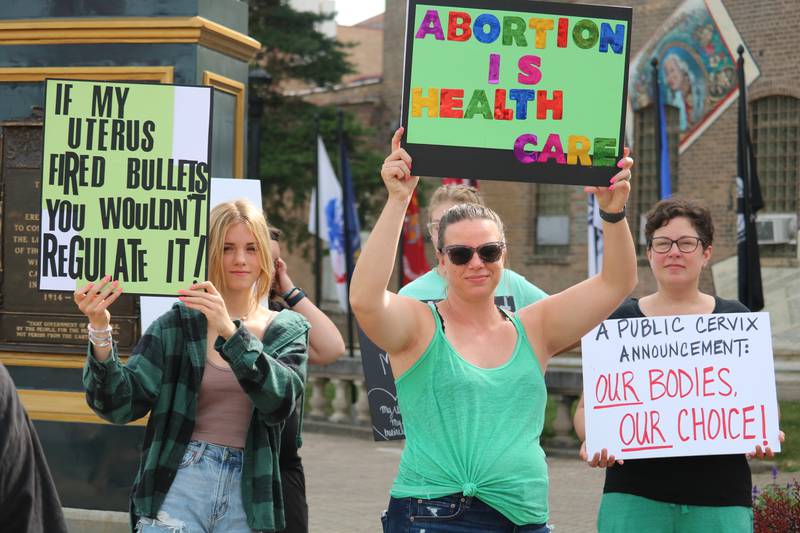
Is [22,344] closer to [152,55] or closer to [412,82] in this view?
[152,55]

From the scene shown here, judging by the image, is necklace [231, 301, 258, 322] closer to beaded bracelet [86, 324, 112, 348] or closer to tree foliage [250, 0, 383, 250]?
beaded bracelet [86, 324, 112, 348]

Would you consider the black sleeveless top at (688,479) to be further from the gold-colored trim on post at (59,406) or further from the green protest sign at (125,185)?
the gold-colored trim on post at (59,406)

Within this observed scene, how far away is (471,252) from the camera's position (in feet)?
12.6

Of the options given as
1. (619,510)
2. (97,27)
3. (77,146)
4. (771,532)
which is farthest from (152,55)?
(771,532)

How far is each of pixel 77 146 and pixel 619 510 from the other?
2.44 meters

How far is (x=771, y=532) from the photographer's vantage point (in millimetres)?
6727

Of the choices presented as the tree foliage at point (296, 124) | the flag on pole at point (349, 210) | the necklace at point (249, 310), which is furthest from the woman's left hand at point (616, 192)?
the tree foliage at point (296, 124)

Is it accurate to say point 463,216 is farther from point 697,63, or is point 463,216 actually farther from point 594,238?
point 697,63

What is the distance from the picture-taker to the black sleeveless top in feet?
15.1

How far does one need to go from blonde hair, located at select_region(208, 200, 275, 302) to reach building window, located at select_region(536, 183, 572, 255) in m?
27.2

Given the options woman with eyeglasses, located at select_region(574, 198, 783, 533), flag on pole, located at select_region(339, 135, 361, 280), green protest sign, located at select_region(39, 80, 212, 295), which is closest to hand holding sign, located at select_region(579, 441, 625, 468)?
woman with eyeglasses, located at select_region(574, 198, 783, 533)

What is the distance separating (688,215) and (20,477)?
3029 millimetres

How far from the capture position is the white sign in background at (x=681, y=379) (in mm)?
4805

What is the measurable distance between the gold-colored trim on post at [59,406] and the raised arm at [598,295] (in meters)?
3.48
